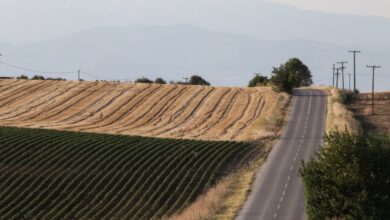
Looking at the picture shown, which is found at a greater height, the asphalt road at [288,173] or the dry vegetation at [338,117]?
the dry vegetation at [338,117]

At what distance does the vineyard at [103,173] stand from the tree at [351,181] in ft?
43.0

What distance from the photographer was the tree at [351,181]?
33.8m

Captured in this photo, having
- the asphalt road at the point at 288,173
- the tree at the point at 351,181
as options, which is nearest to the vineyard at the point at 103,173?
the asphalt road at the point at 288,173

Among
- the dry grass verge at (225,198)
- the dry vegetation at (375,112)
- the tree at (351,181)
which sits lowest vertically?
the dry grass verge at (225,198)

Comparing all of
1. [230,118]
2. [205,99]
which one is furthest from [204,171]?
[205,99]

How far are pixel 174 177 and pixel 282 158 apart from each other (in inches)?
490

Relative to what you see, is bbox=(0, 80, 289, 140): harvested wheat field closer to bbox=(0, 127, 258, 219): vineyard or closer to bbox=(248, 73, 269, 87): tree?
bbox=(0, 127, 258, 219): vineyard

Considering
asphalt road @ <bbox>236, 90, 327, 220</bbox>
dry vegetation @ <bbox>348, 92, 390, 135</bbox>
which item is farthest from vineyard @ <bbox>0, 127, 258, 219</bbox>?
dry vegetation @ <bbox>348, 92, 390, 135</bbox>

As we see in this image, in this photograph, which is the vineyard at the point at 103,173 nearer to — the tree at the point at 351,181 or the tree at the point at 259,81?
the tree at the point at 351,181

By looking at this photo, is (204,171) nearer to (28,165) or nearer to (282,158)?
(282,158)

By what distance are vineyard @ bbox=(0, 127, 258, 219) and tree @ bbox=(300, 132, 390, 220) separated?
1310cm

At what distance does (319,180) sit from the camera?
36062 millimetres

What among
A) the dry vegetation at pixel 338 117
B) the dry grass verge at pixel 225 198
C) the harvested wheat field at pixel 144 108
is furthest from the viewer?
the harvested wheat field at pixel 144 108

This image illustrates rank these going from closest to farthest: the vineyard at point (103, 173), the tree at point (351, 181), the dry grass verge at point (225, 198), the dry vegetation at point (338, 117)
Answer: the tree at point (351, 181)
the dry grass verge at point (225, 198)
the vineyard at point (103, 173)
the dry vegetation at point (338, 117)
